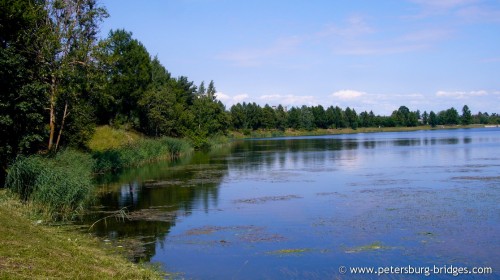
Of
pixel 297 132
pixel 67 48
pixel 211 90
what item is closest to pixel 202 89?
pixel 211 90

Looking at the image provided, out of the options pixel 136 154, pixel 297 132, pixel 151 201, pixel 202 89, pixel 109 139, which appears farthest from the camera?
pixel 297 132

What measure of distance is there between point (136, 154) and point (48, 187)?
1150 inches

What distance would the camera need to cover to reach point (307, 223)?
1927 centimetres

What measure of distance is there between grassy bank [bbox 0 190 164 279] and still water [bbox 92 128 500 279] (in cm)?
128

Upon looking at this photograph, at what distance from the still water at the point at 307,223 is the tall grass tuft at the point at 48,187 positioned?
4.96 feet

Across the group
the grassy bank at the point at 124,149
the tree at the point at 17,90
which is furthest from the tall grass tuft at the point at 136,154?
the tree at the point at 17,90

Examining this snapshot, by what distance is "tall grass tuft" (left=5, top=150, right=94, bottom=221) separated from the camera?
19562 mm

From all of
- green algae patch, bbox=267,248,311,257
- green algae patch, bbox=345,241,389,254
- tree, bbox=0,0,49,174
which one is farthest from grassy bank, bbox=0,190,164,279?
tree, bbox=0,0,49,174

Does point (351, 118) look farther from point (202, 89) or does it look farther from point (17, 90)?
point (17, 90)

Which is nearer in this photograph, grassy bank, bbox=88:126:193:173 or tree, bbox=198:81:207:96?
grassy bank, bbox=88:126:193:173

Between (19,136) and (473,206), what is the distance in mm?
21421

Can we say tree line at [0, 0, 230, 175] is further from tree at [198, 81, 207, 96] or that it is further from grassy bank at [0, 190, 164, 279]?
tree at [198, 81, 207, 96]

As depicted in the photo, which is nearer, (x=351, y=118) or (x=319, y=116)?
(x=319, y=116)

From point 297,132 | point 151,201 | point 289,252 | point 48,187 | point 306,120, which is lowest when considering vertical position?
point 289,252
